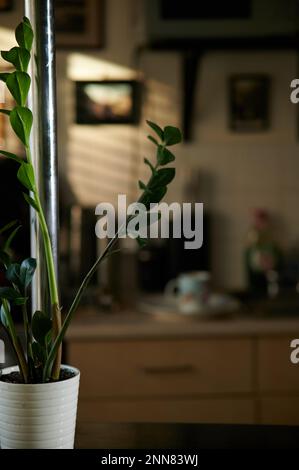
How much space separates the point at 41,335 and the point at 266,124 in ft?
6.76

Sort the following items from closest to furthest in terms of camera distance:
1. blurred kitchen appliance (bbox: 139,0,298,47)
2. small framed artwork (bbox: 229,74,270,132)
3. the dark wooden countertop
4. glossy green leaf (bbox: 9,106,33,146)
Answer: glossy green leaf (bbox: 9,106,33,146) < the dark wooden countertop < blurred kitchen appliance (bbox: 139,0,298,47) < small framed artwork (bbox: 229,74,270,132)

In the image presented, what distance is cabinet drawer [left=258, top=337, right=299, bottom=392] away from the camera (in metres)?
2.18

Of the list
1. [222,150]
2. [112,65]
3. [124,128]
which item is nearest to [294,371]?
[222,150]

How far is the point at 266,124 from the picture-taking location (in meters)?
2.66

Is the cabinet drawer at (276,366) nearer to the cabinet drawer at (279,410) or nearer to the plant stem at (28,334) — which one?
the cabinet drawer at (279,410)

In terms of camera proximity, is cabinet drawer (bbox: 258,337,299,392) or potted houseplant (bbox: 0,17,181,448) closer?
potted houseplant (bbox: 0,17,181,448)

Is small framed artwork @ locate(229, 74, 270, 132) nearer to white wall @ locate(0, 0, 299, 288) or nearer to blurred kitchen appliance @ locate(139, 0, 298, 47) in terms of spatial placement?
white wall @ locate(0, 0, 299, 288)

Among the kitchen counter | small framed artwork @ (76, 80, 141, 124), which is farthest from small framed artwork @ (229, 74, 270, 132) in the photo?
the kitchen counter

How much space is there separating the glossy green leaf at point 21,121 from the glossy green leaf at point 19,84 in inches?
0.4

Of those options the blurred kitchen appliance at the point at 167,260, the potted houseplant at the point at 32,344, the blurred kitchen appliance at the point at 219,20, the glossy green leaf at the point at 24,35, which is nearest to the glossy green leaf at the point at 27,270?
the potted houseplant at the point at 32,344

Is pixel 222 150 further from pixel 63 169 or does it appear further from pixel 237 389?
pixel 237 389

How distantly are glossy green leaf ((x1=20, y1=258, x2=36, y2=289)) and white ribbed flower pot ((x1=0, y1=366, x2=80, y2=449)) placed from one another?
11 cm

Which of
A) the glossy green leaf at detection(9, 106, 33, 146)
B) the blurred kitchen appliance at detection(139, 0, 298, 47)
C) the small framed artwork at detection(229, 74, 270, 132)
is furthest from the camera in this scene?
the small framed artwork at detection(229, 74, 270, 132)

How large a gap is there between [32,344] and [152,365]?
1432 mm
